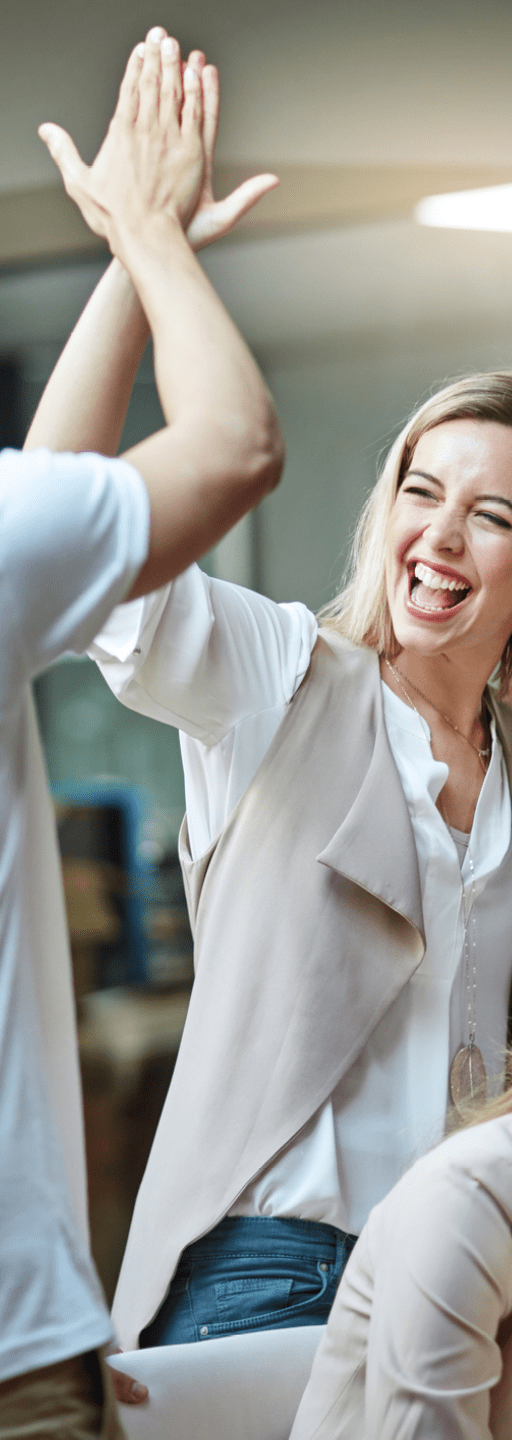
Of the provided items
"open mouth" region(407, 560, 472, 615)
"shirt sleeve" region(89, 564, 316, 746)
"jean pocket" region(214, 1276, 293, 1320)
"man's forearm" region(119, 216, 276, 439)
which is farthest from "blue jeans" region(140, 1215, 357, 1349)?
"man's forearm" region(119, 216, 276, 439)

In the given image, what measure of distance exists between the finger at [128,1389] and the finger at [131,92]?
0.62 meters

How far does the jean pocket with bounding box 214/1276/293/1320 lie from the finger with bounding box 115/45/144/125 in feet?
2.07

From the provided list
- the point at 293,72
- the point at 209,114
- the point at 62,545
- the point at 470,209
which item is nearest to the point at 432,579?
the point at 209,114

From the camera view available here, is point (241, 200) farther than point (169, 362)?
Yes

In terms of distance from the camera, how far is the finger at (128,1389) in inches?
25.1

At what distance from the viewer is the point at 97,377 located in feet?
1.63

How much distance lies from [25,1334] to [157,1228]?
38cm

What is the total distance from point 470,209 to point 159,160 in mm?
1129

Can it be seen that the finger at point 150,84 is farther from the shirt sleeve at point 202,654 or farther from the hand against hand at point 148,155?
the shirt sleeve at point 202,654

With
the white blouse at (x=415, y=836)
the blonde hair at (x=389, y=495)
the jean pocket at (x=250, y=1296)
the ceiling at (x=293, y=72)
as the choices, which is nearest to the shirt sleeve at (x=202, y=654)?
the white blouse at (x=415, y=836)

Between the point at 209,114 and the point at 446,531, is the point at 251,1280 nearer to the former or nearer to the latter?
the point at 446,531

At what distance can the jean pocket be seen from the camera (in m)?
0.71

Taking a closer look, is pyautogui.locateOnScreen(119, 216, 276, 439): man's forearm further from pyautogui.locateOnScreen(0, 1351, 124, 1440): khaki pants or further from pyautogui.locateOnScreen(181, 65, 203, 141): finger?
pyautogui.locateOnScreen(0, 1351, 124, 1440): khaki pants

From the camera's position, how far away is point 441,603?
0.81 meters
